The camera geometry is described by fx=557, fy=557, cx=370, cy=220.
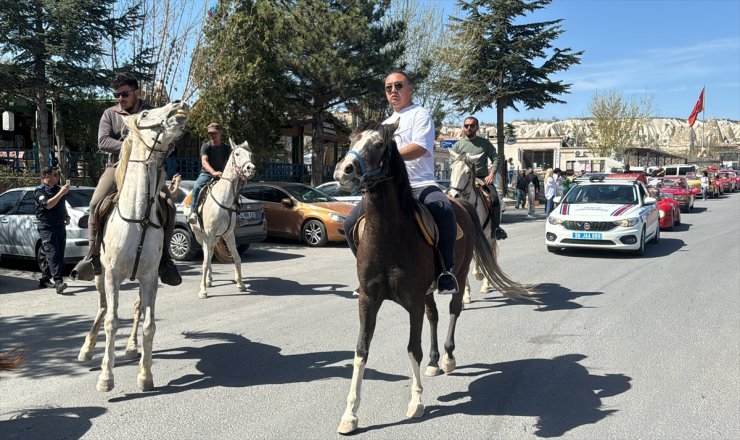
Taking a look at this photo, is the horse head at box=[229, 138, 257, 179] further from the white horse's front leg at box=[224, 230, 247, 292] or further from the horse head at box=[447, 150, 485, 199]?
the horse head at box=[447, 150, 485, 199]

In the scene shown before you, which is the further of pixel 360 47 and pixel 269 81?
pixel 360 47

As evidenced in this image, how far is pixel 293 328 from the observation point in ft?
22.8

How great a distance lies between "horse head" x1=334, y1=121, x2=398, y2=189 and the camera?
11.8 ft

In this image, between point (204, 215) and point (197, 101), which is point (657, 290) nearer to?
point (204, 215)

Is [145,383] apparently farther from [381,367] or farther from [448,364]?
[448,364]

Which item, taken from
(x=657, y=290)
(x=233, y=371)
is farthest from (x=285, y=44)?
(x=233, y=371)

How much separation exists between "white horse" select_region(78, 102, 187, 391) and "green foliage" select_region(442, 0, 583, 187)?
27528 millimetres

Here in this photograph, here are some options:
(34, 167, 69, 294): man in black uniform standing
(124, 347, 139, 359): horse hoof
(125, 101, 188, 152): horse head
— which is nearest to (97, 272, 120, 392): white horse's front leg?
(124, 347, 139, 359): horse hoof

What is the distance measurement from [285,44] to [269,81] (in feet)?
9.05

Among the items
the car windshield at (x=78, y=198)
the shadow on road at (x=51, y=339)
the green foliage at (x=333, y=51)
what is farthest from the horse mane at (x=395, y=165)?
the green foliage at (x=333, y=51)

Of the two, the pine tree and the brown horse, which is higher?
the pine tree

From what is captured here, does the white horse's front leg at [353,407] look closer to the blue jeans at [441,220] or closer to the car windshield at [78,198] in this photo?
the blue jeans at [441,220]

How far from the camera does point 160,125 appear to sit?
4707 millimetres

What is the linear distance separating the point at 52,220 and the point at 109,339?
5.52 metres
